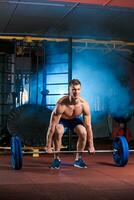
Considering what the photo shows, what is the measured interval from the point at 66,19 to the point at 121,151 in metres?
3.83

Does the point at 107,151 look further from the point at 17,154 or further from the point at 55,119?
the point at 17,154

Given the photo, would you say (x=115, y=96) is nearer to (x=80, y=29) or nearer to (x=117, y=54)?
(x=117, y=54)

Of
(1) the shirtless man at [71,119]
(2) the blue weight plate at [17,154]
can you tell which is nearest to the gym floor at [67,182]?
(2) the blue weight plate at [17,154]

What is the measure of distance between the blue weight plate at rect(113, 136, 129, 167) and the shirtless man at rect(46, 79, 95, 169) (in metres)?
0.52

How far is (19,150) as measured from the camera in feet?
18.1

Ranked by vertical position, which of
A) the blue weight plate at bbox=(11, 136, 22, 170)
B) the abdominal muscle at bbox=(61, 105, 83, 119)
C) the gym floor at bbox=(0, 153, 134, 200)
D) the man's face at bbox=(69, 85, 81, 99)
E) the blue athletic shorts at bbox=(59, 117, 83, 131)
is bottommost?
the gym floor at bbox=(0, 153, 134, 200)

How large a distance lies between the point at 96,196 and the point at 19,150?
2057 mm

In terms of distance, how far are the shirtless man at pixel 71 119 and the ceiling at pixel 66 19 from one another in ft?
7.30

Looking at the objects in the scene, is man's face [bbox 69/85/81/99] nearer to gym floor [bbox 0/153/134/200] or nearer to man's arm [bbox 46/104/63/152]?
man's arm [bbox 46/104/63/152]

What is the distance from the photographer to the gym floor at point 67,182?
3.75 metres

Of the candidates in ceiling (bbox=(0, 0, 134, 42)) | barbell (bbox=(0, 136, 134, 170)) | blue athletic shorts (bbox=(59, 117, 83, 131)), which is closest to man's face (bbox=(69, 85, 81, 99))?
blue athletic shorts (bbox=(59, 117, 83, 131))

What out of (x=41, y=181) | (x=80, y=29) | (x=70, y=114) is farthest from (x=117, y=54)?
(x=41, y=181)

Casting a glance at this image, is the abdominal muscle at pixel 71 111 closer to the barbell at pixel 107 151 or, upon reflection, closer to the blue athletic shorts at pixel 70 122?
the blue athletic shorts at pixel 70 122

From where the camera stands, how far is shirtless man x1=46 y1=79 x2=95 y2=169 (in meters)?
5.42
